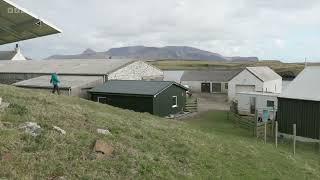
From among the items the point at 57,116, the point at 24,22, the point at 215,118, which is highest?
the point at 24,22

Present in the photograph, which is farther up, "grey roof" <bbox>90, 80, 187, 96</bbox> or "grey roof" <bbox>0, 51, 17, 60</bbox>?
"grey roof" <bbox>0, 51, 17, 60</bbox>

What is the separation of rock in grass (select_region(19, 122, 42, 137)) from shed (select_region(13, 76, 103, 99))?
28606mm

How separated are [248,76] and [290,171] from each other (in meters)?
41.7

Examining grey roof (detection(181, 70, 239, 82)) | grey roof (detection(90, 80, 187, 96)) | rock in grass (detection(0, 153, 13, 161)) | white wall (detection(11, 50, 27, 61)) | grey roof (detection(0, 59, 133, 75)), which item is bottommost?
rock in grass (detection(0, 153, 13, 161))

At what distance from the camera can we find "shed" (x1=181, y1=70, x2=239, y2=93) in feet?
228

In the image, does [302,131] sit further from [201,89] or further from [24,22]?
[201,89]

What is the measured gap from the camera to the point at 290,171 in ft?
53.6

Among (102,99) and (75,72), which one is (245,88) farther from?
(102,99)

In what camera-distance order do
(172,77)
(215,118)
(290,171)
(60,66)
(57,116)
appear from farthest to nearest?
1. (172,77)
2. (60,66)
3. (215,118)
4. (290,171)
5. (57,116)

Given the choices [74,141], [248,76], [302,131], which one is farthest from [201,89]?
[74,141]

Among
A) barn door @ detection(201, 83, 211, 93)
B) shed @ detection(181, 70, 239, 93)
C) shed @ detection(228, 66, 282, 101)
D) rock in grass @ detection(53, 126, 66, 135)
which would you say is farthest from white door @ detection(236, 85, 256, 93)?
rock in grass @ detection(53, 126, 66, 135)

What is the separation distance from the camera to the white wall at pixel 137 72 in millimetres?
47969

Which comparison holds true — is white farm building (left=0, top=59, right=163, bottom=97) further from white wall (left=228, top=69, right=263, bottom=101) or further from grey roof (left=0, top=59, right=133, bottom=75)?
white wall (left=228, top=69, right=263, bottom=101)

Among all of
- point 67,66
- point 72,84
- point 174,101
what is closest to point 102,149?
point 174,101
